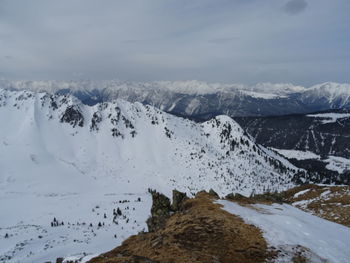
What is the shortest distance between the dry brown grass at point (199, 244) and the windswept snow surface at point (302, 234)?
1005mm

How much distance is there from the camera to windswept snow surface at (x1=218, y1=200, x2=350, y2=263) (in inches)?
620

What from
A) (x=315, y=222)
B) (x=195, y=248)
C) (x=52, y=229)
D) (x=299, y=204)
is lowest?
(x=52, y=229)

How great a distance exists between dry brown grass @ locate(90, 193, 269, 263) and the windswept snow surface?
1.01 meters

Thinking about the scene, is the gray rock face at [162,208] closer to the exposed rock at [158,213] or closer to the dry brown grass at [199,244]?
the exposed rock at [158,213]

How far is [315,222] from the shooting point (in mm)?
Answer: 22203

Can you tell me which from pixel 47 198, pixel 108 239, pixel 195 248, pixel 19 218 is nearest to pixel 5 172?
pixel 47 198

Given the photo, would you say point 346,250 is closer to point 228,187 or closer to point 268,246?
point 268,246

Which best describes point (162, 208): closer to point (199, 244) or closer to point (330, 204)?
point (199, 244)

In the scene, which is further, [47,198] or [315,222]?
[47,198]

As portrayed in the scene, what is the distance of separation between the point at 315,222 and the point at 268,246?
29.6 feet

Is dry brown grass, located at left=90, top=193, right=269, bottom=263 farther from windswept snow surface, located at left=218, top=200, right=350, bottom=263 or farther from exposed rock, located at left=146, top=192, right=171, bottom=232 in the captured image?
exposed rock, located at left=146, top=192, right=171, bottom=232

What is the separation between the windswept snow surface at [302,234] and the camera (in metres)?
15.7

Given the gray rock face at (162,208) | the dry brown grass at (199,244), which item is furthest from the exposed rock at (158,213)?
the dry brown grass at (199,244)

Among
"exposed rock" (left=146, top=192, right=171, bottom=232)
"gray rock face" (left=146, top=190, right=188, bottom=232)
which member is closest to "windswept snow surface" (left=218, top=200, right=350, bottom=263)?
"exposed rock" (left=146, top=192, right=171, bottom=232)
